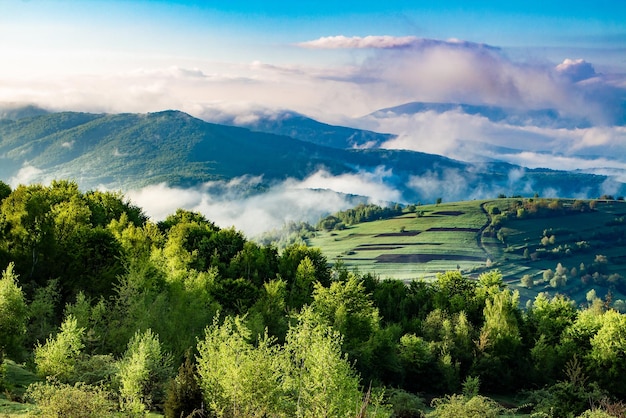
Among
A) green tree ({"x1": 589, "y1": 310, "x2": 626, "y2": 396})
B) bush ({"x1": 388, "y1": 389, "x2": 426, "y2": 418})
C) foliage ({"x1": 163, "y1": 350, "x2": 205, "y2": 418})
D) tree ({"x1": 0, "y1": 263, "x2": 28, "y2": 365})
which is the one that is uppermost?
tree ({"x1": 0, "y1": 263, "x2": 28, "y2": 365})

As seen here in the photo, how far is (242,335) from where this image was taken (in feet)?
166

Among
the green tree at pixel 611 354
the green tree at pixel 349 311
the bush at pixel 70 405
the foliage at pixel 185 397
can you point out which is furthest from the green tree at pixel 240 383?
the green tree at pixel 611 354

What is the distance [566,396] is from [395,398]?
27.9 m

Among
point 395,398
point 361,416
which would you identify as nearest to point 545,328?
point 395,398

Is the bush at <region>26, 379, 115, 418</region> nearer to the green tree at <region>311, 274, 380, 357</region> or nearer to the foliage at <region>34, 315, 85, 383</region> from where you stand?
the foliage at <region>34, 315, 85, 383</region>

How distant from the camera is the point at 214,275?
103 m

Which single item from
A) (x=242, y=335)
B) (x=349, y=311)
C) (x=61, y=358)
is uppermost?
(x=242, y=335)

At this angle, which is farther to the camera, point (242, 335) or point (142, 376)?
point (242, 335)

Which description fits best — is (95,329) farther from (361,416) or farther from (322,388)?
(361,416)

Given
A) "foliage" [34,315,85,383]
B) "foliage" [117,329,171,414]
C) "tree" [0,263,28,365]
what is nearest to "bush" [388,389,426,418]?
"foliage" [117,329,171,414]

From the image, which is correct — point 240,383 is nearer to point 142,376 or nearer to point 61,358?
point 142,376

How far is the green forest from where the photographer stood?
158 feet

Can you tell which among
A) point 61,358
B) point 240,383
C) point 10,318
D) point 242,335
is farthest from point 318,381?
point 10,318

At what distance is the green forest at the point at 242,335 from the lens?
48.1 meters
